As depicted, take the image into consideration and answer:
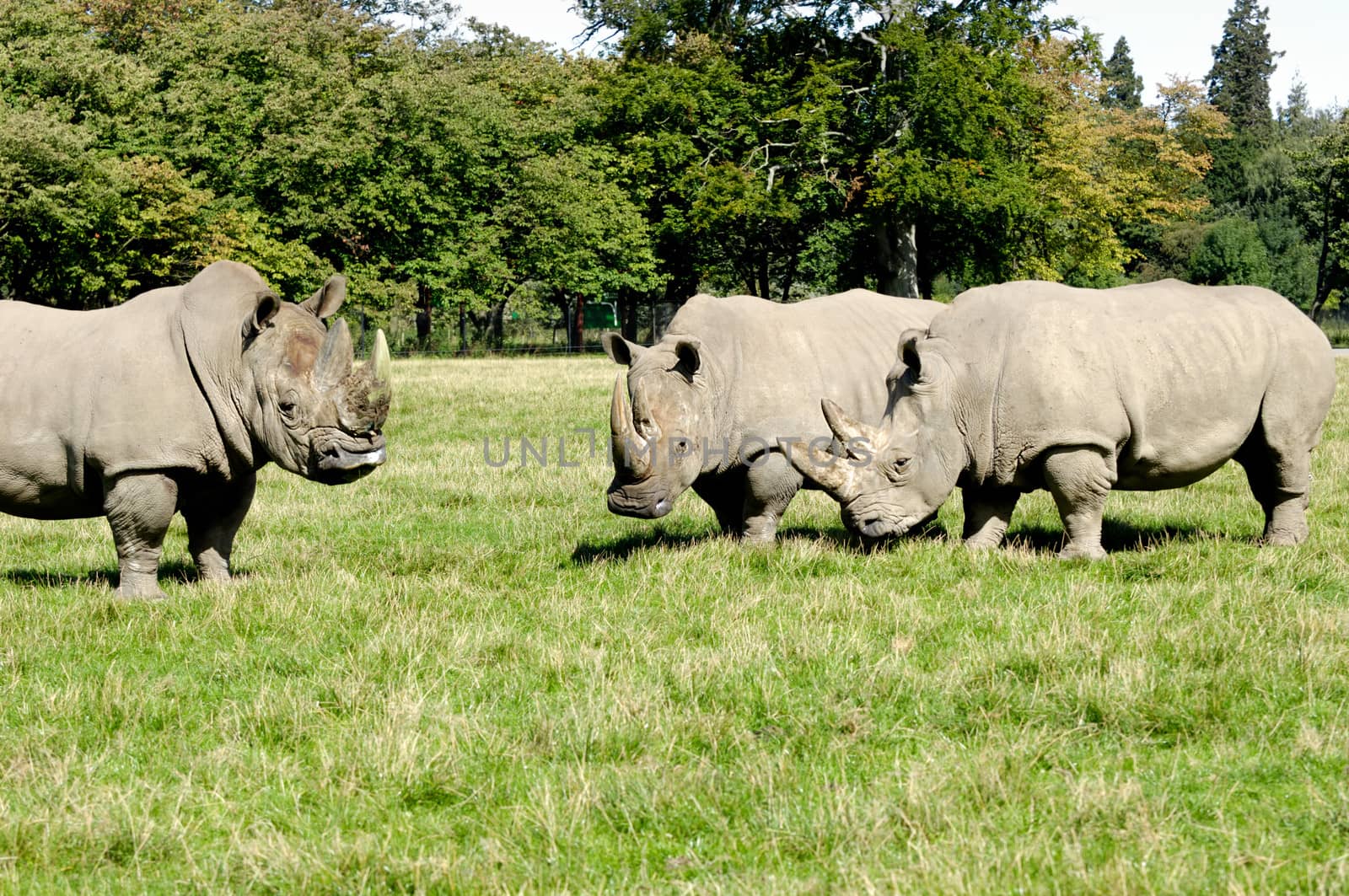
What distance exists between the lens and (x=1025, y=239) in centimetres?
4338

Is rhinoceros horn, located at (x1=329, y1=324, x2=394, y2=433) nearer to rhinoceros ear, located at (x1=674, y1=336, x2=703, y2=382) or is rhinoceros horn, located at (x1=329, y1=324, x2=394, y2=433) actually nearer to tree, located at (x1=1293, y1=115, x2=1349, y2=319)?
rhinoceros ear, located at (x1=674, y1=336, x2=703, y2=382)

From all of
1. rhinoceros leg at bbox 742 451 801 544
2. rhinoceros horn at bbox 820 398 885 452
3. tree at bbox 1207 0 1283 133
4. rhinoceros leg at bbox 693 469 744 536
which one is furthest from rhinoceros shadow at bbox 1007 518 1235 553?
tree at bbox 1207 0 1283 133

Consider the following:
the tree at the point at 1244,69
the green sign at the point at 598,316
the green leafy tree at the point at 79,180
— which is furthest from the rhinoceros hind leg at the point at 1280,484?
the tree at the point at 1244,69

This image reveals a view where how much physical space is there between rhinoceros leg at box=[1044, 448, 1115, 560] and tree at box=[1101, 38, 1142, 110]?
9334cm

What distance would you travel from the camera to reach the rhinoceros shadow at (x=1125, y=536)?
30.8ft

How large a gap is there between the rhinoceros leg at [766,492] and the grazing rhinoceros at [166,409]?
2677 mm

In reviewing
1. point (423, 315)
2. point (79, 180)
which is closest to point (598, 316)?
point (423, 315)

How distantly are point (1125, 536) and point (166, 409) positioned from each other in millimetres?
6857

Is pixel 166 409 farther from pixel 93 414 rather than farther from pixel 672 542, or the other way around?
pixel 672 542

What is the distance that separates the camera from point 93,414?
25.1 feet

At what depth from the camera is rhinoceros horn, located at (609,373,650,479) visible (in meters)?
8.70

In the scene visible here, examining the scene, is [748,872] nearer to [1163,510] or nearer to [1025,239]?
[1163,510]

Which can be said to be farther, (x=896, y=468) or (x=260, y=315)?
(x=896, y=468)

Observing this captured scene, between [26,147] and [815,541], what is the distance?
94.7ft
